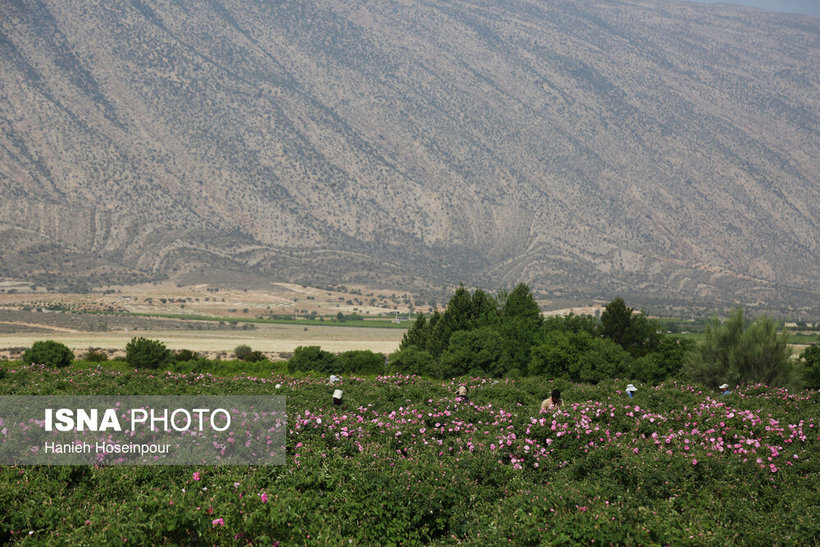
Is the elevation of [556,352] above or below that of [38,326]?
above

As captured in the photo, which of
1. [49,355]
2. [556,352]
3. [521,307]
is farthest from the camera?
[521,307]

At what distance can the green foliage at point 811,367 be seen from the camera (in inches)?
1543

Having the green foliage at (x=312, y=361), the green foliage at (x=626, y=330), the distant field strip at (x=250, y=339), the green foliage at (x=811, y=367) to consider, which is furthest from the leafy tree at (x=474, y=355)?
the distant field strip at (x=250, y=339)

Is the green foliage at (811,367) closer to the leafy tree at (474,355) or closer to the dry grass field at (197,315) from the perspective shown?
the leafy tree at (474,355)

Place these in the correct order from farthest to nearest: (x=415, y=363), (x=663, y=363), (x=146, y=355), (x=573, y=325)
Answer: (x=573, y=325) → (x=415, y=363) → (x=146, y=355) → (x=663, y=363)

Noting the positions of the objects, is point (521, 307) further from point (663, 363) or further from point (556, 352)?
point (556, 352)

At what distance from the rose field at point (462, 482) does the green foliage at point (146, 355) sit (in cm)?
2703

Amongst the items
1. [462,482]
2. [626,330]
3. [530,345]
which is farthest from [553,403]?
[626,330]

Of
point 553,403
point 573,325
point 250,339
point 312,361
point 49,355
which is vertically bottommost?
point 250,339

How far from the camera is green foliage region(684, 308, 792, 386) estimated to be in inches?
1270

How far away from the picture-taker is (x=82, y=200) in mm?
192625

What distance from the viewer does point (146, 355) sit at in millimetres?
47469

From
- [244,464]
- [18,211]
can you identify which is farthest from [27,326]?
[244,464]

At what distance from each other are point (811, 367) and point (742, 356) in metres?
12.1
